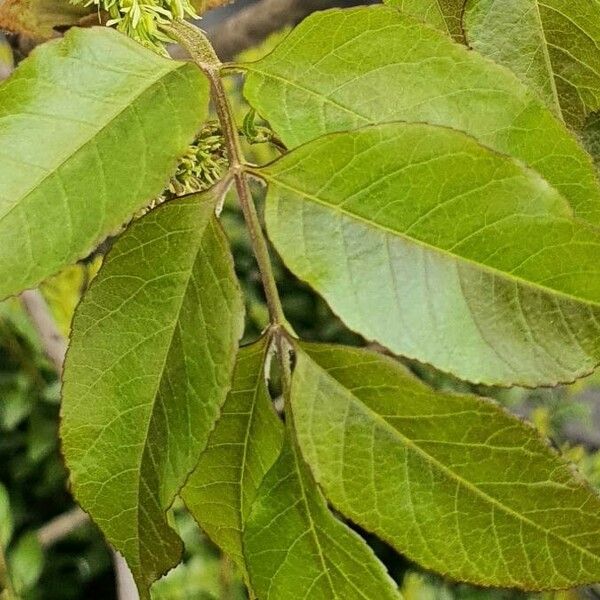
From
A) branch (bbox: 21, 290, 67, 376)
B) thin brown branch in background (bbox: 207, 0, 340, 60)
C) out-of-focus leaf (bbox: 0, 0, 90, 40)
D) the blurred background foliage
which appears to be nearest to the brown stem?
out-of-focus leaf (bbox: 0, 0, 90, 40)

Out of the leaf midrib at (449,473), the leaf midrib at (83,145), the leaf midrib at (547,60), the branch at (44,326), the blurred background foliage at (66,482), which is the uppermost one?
the leaf midrib at (83,145)

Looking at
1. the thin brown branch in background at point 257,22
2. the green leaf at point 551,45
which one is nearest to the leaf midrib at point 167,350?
the green leaf at point 551,45

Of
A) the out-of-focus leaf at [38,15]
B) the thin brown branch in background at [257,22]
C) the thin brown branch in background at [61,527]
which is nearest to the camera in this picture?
the out-of-focus leaf at [38,15]

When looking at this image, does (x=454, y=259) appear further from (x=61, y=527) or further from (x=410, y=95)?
(x=61, y=527)

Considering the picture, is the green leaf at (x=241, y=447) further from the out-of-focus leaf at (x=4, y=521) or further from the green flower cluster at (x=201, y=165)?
the out-of-focus leaf at (x=4, y=521)

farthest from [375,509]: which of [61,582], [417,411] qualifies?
[61,582]

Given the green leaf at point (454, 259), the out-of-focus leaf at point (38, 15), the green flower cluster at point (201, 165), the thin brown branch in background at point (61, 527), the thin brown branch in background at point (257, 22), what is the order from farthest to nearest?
the thin brown branch in background at point (61, 527) < the thin brown branch in background at point (257, 22) < the out-of-focus leaf at point (38, 15) < the green flower cluster at point (201, 165) < the green leaf at point (454, 259)

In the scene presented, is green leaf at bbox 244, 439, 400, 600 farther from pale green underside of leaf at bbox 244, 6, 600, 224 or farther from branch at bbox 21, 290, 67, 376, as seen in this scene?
branch at bbox 21, 290, 67, 376
